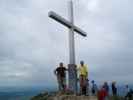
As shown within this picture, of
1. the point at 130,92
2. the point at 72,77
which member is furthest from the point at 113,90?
the point at 72,77

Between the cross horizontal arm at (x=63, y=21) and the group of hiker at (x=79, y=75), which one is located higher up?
the cross horizontal arm at (x=63, y=21)

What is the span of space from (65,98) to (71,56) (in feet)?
10.9

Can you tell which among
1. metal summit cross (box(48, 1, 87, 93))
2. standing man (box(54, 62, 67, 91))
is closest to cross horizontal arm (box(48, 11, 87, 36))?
metal summit cross (box(48, 1, 87, 93))

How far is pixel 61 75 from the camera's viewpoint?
27703mm

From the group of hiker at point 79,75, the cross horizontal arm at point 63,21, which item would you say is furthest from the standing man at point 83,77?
the cross horizontal arm at point 63,21

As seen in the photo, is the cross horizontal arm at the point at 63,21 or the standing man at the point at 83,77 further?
the cross horizontal arm at the point at 63,21

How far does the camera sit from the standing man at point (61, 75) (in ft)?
90.6

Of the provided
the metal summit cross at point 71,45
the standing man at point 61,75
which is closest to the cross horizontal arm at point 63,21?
the metal summit cross at point 71,45

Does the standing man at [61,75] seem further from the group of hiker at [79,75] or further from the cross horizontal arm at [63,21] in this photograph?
the cross horizontal arm at [63,21]

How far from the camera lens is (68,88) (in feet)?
92.4

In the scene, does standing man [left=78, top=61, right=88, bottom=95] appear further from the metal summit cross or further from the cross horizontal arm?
the cross horizontal arm

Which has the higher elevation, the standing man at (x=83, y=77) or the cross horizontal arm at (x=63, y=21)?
the cross horizontal arm at (x=63, y=21)

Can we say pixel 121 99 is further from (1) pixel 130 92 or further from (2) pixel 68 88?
(2) pixel 68 88

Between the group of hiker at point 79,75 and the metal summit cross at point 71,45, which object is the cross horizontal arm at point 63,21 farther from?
the group of hiker at point 79,75
